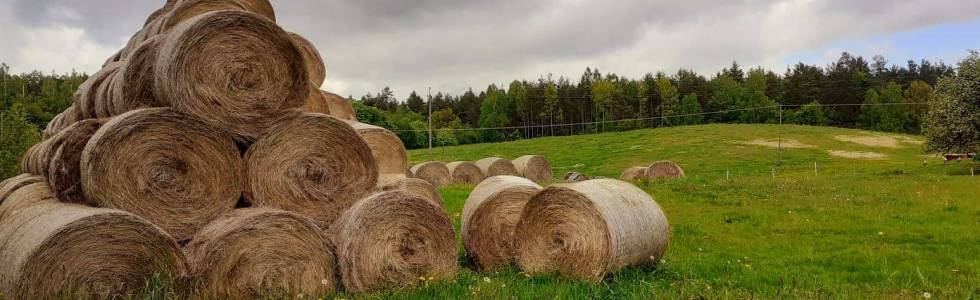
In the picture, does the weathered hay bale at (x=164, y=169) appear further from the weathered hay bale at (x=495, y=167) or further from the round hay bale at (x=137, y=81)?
the weathered hay bale at (x=495, y=167)

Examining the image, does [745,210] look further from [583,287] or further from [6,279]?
[6,279]

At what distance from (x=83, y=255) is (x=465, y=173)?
1013 inches

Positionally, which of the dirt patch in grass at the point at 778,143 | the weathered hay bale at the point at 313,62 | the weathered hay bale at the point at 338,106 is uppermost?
the weathered hay bale at the point at 313,62

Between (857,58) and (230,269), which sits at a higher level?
(857,58)

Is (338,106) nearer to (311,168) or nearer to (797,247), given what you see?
(311,168)

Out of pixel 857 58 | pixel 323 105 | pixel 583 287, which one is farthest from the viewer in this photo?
pixel 857 58

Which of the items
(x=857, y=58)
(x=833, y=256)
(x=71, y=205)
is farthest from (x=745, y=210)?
(x=857, y=58)

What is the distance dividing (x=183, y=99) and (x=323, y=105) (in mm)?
3591

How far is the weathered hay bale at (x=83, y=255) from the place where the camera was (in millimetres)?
5770

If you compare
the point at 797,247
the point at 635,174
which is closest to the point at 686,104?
the point at 635,174

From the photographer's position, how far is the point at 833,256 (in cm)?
1009

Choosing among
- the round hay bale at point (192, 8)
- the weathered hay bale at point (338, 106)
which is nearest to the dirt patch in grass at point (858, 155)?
the weathered hay bale at point (338, 106)

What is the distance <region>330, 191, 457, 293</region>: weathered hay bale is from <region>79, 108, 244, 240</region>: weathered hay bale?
132 centimetres

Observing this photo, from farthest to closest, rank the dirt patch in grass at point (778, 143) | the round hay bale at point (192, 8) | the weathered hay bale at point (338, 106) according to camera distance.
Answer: the dirt patch in grass at point (778, 143), the weathered hay bale at point (338, 106), the round hay bale at point (192, 8)
